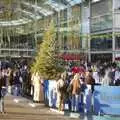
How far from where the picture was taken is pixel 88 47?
232ft

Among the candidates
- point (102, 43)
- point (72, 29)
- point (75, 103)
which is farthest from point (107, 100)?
point (102, 43)

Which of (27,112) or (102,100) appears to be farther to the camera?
(27,112)

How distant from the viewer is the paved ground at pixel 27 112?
18984 millimetres

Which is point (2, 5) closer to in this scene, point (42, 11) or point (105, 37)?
point (42, 11)

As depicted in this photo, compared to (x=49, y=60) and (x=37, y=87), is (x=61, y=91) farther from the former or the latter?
(x=49, y=60)

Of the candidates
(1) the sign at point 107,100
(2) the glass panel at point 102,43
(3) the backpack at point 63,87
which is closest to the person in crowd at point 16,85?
(3) the backpack at point 63,87

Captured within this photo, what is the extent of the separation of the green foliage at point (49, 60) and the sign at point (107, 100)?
5.60 metres

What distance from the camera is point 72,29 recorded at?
2665 inches

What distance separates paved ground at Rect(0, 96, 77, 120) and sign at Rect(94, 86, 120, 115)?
4.47 ft

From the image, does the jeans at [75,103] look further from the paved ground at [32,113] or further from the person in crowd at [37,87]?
the person in crowd at [37,87]

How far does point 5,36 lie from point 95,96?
1801 inches

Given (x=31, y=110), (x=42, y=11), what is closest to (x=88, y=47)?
(x=42, y=11)

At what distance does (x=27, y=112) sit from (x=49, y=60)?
222 inches

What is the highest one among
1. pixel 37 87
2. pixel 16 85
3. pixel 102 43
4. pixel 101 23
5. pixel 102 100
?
pixel 101 23
